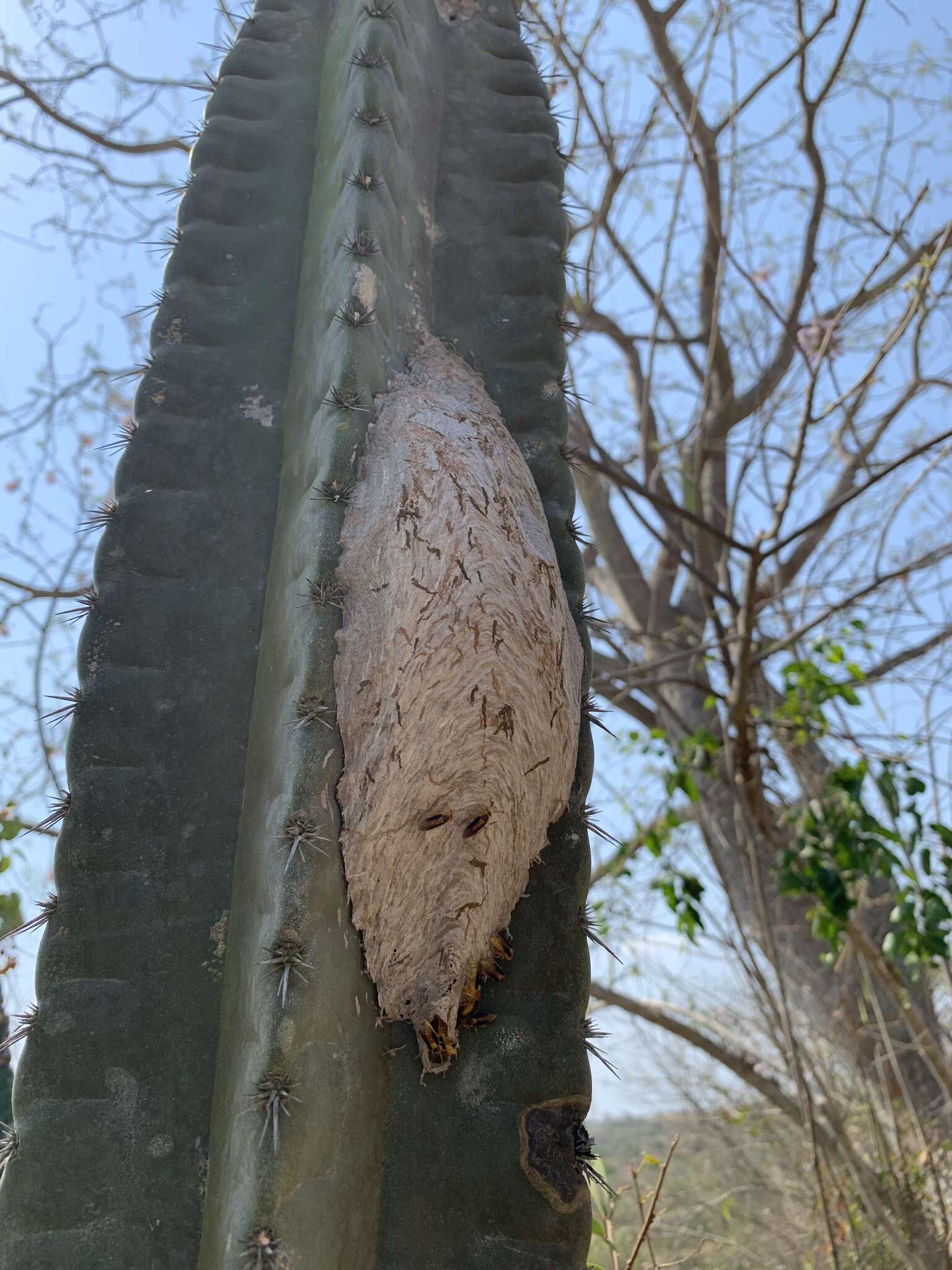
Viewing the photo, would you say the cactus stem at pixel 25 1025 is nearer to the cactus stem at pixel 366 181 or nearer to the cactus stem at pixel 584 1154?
the cactus stem at pixel 584 1154

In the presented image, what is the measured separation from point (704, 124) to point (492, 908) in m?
4.71

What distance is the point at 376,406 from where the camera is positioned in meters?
1.96

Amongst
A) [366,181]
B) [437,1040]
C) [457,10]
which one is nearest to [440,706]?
[437,1040]

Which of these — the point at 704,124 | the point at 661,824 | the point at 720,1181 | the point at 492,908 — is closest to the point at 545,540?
the point at 492,908

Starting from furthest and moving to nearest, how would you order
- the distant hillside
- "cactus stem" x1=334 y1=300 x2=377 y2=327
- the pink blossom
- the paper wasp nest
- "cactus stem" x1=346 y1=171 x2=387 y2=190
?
the distant hillside < the pink blossom < "cactus stem" x1=346 y1=171 x2=387 y2=190 < "cactus stem" x1=334 y1=300 x2=377 y2=327 < the paper wasp nest

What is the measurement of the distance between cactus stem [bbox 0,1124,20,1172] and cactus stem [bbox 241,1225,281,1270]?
41 cm

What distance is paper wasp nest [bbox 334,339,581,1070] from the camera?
1.68 meters

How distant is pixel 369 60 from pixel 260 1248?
2077 millimetres

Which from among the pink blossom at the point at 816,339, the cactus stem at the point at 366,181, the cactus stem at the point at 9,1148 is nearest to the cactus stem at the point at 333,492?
the cactus stem at the point at 366,181

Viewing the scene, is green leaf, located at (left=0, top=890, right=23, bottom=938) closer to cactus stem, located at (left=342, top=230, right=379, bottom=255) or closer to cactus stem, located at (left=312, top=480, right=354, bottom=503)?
cactus stem, located at (left=312, top=480, right=354, bottom=503)

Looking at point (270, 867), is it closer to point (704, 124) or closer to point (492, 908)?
point (492, 908)

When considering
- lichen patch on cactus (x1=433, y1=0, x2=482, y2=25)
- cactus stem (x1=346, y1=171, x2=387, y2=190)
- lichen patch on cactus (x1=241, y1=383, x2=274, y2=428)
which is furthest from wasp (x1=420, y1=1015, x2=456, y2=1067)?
lichen patch on cactus (x1=433, y1=0, x2=482, y2=25)

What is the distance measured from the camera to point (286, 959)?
4.96 ft

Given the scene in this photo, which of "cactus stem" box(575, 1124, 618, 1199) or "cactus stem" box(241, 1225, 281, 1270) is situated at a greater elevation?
"cactus stem" box(575, 1124, 618, 1199)
